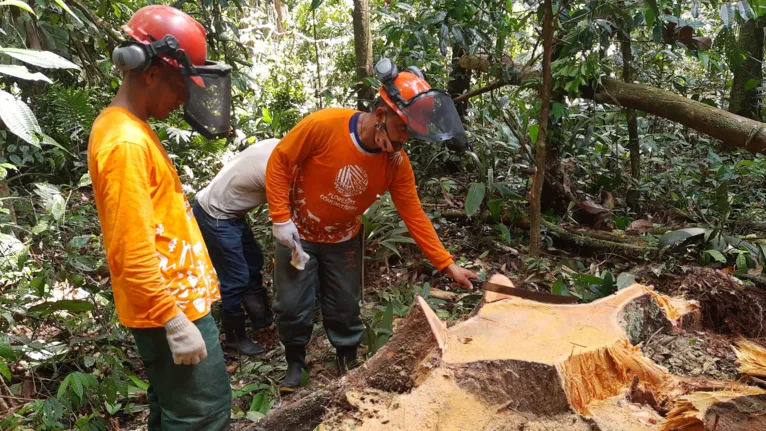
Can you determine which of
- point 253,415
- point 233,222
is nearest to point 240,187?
point 233,222

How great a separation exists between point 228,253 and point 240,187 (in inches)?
18.7

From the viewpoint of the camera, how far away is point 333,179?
283cm

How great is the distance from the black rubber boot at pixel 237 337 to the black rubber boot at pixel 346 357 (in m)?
0.74

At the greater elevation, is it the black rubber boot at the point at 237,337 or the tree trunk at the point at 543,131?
the tree trunk at the point at 543,131

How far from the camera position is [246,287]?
371cm

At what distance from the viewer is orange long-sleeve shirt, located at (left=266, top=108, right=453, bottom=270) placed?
109 inches

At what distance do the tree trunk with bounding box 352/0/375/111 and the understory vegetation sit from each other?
0.26 feet

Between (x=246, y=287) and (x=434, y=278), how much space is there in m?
1.59

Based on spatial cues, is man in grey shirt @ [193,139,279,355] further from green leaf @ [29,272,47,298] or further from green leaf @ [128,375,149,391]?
green leaf @ [29,272,47,298]

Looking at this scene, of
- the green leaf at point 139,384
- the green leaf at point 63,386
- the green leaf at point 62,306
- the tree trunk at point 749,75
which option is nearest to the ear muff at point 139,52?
the green leaf at point 62,306

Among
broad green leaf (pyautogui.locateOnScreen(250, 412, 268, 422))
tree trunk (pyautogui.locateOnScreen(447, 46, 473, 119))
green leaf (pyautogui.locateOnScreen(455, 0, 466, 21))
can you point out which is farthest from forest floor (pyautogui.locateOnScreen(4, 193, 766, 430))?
green leaf (pyautogui.locateOnScreen(455, 0, 466, 21))

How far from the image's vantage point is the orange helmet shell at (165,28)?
1.81 metres

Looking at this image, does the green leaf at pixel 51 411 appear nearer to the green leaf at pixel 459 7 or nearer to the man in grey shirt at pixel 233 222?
the man in grey shirt at pixel 233 222

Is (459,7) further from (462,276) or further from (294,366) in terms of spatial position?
(294,366)
